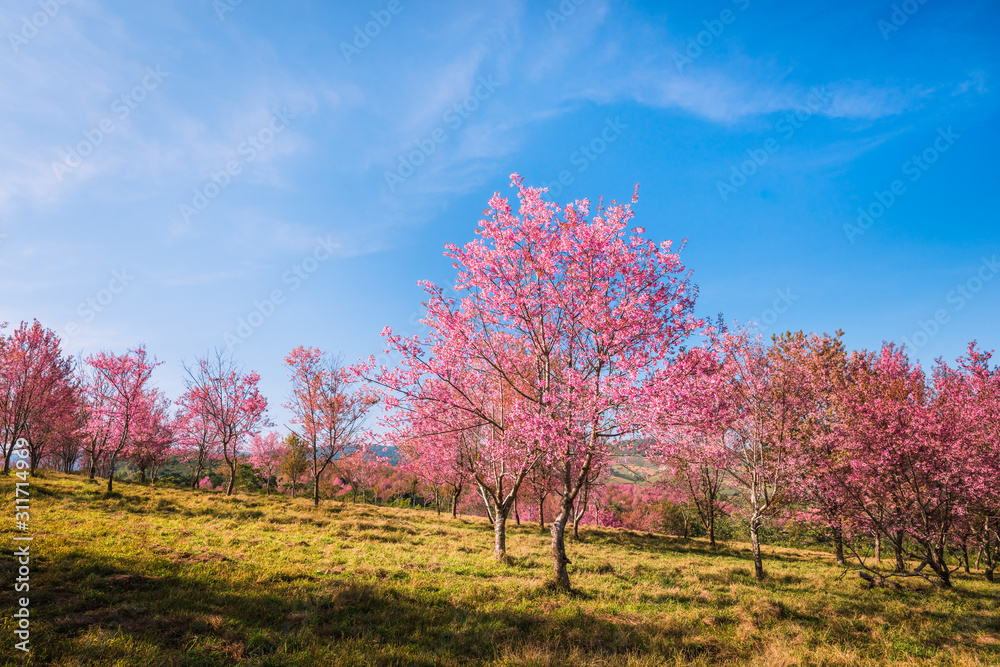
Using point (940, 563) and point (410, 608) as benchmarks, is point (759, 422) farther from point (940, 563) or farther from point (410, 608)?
point (410, 608)

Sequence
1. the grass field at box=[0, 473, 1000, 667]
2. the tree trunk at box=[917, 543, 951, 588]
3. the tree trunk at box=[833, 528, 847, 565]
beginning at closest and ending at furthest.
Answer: the grass field at box=[0, 473, 1000, 667] < the tree trunk at box=[917, 543, 951, 588] < the tree trunk at box=[833, 528, 847, 565]

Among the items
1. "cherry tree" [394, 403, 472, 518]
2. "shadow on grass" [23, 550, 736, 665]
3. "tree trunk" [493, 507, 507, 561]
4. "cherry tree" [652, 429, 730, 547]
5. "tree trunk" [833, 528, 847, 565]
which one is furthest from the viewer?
"tree trunk" [833, 528, 847, 565]

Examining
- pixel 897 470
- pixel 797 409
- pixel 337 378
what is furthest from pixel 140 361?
pixel 897 470

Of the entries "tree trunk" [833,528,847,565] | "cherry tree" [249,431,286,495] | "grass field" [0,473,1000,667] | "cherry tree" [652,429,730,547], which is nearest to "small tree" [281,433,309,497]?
"cherry tree" [249,431,286,495]

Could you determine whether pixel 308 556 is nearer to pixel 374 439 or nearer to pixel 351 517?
pixel 374 439

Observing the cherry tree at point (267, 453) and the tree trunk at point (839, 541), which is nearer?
the tree trunk at point (839, 541)

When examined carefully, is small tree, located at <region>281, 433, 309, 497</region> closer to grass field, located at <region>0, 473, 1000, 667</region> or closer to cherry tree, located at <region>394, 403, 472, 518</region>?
cherry tree, located at <region>394, 403, 472, 518</region>

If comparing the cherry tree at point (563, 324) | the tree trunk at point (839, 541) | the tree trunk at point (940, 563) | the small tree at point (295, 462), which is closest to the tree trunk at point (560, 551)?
the cherry tree at point (563, 324)

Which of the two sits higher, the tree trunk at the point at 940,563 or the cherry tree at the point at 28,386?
the cherry tree at the point at 28,386

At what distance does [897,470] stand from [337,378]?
31415 millimetres

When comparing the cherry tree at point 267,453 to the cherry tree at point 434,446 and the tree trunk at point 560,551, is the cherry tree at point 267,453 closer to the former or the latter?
the cherry tree at point 434,446

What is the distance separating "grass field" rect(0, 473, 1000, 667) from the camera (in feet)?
21.0

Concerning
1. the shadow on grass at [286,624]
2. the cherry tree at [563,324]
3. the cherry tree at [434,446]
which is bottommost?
the shadow on grass at [286,624]

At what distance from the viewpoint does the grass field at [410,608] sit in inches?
252
